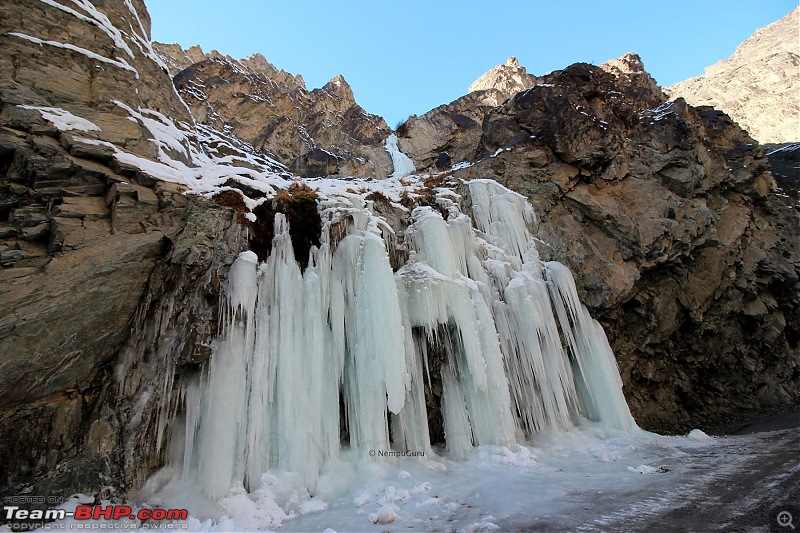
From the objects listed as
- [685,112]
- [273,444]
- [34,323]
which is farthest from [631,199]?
[34,323]

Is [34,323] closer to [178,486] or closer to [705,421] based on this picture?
[178,486]

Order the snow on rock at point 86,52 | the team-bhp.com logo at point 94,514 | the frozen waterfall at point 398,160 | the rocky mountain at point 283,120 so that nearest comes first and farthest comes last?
the team-bhp.com logo at point 94,514 < the snow on rock at point 86,52 < the rocky mountain at point 283,120 < the frozen waterfall at point 398,160

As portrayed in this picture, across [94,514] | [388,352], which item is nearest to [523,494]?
[388,352]

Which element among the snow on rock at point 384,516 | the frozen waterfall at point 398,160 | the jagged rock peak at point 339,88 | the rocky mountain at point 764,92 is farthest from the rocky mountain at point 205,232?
the rocky mountain at point 764,92

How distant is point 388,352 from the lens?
7.23 metres

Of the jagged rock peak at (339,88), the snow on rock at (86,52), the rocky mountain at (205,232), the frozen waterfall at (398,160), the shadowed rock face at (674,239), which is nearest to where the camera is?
the rocky mountain at (205,232)

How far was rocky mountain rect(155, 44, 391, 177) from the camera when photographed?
23.5 metres

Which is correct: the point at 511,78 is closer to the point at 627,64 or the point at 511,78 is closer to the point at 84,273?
the point at 627,64

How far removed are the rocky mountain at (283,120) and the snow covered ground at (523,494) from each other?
1882cm

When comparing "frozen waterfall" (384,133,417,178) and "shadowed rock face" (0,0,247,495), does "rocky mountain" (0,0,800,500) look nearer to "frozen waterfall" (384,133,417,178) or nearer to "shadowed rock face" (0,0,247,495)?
"shadowed rock face" (0,0,247,495)

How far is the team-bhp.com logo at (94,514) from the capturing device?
184 inches

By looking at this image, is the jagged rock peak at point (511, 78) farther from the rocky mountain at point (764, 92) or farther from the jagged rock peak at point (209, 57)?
the rocky mountain at point (764, 92)

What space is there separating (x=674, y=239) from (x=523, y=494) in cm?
1042

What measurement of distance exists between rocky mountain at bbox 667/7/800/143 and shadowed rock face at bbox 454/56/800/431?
118 feet
